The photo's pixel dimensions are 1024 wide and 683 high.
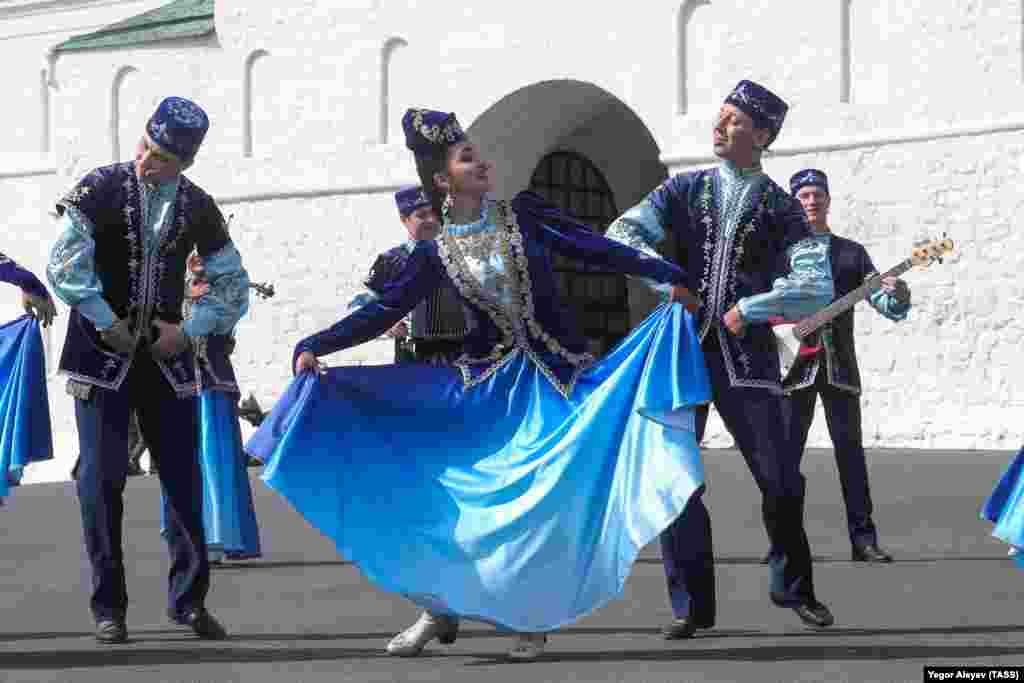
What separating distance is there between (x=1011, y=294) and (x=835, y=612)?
1369 centimetres

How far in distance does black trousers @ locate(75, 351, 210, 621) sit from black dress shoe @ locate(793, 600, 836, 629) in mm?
2166

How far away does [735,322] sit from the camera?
810 centimetres

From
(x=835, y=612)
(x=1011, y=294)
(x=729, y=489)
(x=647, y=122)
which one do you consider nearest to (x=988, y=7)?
(x=1011, y=294)

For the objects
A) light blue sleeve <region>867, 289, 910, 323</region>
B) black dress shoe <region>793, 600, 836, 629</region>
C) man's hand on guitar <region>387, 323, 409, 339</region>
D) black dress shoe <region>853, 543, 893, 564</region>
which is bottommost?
black dress shoe <region>853, 543, 893, 564</region>

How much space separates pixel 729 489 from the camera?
16.3 metres

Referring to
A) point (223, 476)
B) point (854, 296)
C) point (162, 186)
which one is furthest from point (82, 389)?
point (854, 296)

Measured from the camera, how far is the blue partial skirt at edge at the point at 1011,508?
26.3 feet

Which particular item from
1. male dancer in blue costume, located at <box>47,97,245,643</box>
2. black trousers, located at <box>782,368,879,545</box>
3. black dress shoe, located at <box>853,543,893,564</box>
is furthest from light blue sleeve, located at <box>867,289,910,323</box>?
male dancer in blue costume, located at <box>47,97,245,643</box>

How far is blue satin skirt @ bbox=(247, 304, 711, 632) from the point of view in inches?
287

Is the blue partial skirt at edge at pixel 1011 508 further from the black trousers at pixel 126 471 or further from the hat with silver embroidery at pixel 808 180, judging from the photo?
the hat with silver embroidery at pixel 808 180

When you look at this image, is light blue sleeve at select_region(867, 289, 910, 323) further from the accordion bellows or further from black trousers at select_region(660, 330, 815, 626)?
black trousers at select_region(660, 330, 815, 626)

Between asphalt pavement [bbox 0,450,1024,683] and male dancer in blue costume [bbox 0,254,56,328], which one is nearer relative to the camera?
asphalt pavement [bbox 0,450,1024,683]

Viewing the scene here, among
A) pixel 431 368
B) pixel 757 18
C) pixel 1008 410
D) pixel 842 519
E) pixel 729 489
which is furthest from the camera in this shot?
pixel 757 18

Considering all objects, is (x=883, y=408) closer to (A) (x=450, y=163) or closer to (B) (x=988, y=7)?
(B) (x=988, y=7)
